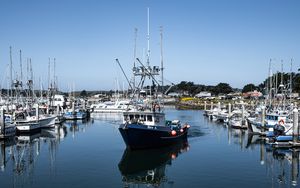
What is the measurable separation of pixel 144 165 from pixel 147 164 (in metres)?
0.45

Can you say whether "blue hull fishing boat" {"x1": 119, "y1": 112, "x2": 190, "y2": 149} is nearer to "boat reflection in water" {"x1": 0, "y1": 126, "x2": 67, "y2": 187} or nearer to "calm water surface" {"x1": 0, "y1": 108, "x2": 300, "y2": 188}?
"calm water surface" {"x1": 0, "y1": 108, "x2": 300, "y2": 188}

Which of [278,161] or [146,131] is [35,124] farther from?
[278,161]

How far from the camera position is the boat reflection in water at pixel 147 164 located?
2813 cm

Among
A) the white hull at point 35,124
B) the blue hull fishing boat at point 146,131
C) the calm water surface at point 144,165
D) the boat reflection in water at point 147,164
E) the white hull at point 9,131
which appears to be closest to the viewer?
the calm water surface at point 144,165

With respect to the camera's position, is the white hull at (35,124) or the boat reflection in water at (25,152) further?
the white hull at (35,124)

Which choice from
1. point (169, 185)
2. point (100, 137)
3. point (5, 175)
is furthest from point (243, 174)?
point (100, 137)

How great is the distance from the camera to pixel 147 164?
33406 millimetres

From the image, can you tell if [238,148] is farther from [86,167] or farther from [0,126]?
[0,126]

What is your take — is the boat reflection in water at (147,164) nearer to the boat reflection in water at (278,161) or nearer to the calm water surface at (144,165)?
the calm water surface at (144,165)

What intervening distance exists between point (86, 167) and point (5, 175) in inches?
242

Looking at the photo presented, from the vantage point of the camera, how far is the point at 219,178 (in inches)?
1084

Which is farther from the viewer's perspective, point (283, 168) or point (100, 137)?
point (100, 137)

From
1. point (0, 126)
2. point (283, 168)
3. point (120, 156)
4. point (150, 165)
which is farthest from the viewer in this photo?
point (0, 126)

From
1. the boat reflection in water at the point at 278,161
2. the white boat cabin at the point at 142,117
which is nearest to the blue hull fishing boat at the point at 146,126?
the white boat cabin at the point at 142,117
